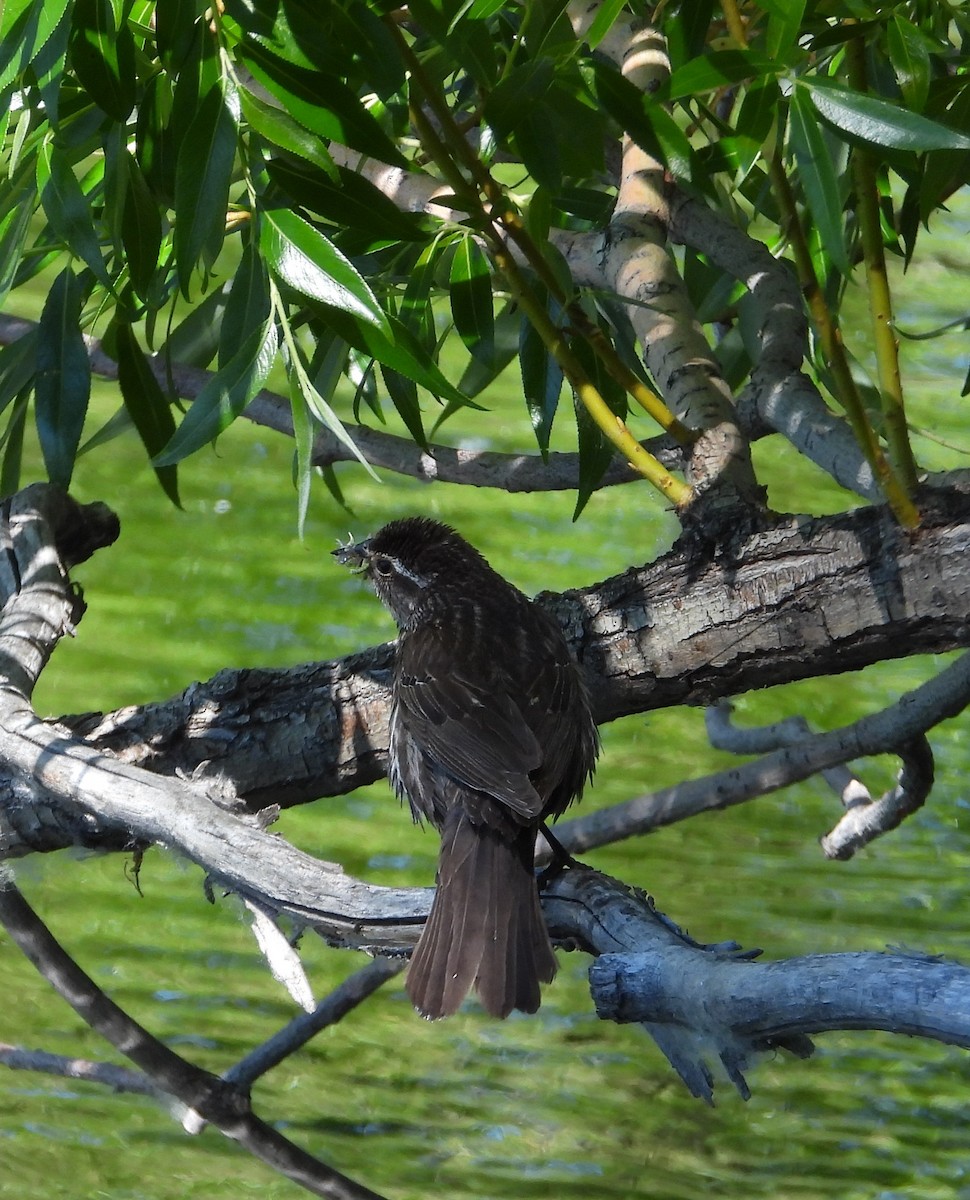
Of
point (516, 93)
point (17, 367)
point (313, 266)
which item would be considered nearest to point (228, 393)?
point (313, 266)

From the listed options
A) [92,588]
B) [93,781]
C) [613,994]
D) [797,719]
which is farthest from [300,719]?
[92,588]

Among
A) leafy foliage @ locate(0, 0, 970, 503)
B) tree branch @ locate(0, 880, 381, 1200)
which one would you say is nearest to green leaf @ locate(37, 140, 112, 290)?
leafy foliage @ locate(0, 0, 970, 503)

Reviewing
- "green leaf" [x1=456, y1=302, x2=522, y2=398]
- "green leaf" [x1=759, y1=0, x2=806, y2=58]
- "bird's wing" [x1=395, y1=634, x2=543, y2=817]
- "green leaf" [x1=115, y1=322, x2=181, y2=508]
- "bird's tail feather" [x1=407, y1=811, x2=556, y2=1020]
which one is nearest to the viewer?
"green leaf" [x1=759, y1=0, x2=806, y2=58]

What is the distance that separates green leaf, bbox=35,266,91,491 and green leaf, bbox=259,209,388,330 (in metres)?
0.70

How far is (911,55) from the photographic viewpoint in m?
1.29

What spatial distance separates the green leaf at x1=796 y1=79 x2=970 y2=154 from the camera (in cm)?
116

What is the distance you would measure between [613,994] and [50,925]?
2.45 m

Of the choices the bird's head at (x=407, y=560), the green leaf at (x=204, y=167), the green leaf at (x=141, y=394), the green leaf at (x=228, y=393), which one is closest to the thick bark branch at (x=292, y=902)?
the green leaf at (x=141, y=394)

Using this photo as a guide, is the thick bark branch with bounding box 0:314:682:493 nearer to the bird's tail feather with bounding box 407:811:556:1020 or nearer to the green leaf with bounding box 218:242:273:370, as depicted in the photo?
the green leaf with bounding box 218:242:273:370

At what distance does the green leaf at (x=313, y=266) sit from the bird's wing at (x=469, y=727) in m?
0.64

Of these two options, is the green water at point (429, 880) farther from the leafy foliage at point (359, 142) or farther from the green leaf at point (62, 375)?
the leafy foliage at point (359, 142)

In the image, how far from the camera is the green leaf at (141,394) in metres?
1.90

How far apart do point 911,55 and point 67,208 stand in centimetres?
85

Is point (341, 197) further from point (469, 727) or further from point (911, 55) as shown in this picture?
point (469, 727)
